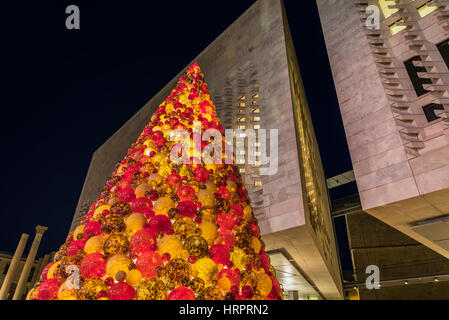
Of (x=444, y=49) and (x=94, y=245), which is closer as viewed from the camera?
(x=94, y=245)

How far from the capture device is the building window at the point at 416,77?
8.33 meters

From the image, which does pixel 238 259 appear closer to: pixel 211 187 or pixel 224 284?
pixel 224 284

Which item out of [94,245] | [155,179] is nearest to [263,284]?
[155,179]

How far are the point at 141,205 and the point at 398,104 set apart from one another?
8.93 m

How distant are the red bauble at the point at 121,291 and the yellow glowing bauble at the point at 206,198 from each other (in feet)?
3.82

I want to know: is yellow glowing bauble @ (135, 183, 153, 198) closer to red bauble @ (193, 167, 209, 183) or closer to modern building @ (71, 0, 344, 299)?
red bauble @ (193, 167, 209, 183)

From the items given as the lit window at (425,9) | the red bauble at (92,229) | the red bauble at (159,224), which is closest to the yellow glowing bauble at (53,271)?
the red bauble at (92,229)

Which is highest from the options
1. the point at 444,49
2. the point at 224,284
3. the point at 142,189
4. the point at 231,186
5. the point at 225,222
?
the point at 444,49

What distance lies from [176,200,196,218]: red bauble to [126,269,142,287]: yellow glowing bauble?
75 centimetres

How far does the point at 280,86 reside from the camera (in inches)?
452

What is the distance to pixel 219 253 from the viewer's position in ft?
9.11

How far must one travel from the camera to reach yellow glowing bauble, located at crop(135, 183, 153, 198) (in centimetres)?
310

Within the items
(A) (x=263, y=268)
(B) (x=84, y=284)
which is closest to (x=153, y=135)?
(B) (x=84, y=284)
